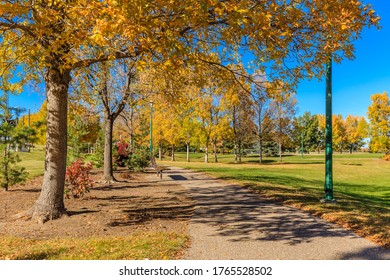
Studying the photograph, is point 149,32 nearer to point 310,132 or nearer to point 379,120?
point 379,120

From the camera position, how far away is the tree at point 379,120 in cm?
5219

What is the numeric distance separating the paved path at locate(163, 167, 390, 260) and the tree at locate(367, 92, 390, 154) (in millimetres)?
50793

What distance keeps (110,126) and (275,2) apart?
35.8 feet

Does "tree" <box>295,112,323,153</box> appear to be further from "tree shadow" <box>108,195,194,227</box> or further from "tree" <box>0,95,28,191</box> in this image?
"tree" <box>0,95,28,191</box>

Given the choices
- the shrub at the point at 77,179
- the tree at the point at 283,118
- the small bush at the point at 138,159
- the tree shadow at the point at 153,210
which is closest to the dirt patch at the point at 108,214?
the tree shadow at the point at 153,210

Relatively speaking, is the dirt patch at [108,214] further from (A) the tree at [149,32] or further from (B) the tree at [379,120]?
(B) the tree at [379,120]

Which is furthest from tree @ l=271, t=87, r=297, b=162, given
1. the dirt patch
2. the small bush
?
the dirt patch

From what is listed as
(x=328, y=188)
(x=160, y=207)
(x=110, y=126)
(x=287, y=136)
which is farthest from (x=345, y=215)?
(x=287, y=136)

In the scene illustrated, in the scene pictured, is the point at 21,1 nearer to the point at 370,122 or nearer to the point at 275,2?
the point at 275,2

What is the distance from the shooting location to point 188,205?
9.93m

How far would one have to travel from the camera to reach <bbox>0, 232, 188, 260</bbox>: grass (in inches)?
199

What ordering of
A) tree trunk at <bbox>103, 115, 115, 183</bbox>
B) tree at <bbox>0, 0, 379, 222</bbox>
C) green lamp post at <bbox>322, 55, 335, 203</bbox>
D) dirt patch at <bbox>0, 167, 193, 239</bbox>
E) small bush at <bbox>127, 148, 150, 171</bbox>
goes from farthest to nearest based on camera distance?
small bush at <bbox>127, 148, 150, 171</bbox> < tree trunk at <bbox>103, 115, 115, 183</bbox> < green lamp post at <bbox>322, 55, 335, 203</bbox> < dirt patch at <bbox>0, 167, 193, 239</bbox> < tree at <bbox>0, 0, 379, 222</bbox>

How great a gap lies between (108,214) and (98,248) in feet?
10.5

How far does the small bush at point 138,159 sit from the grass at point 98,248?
→ 15.2 metres
